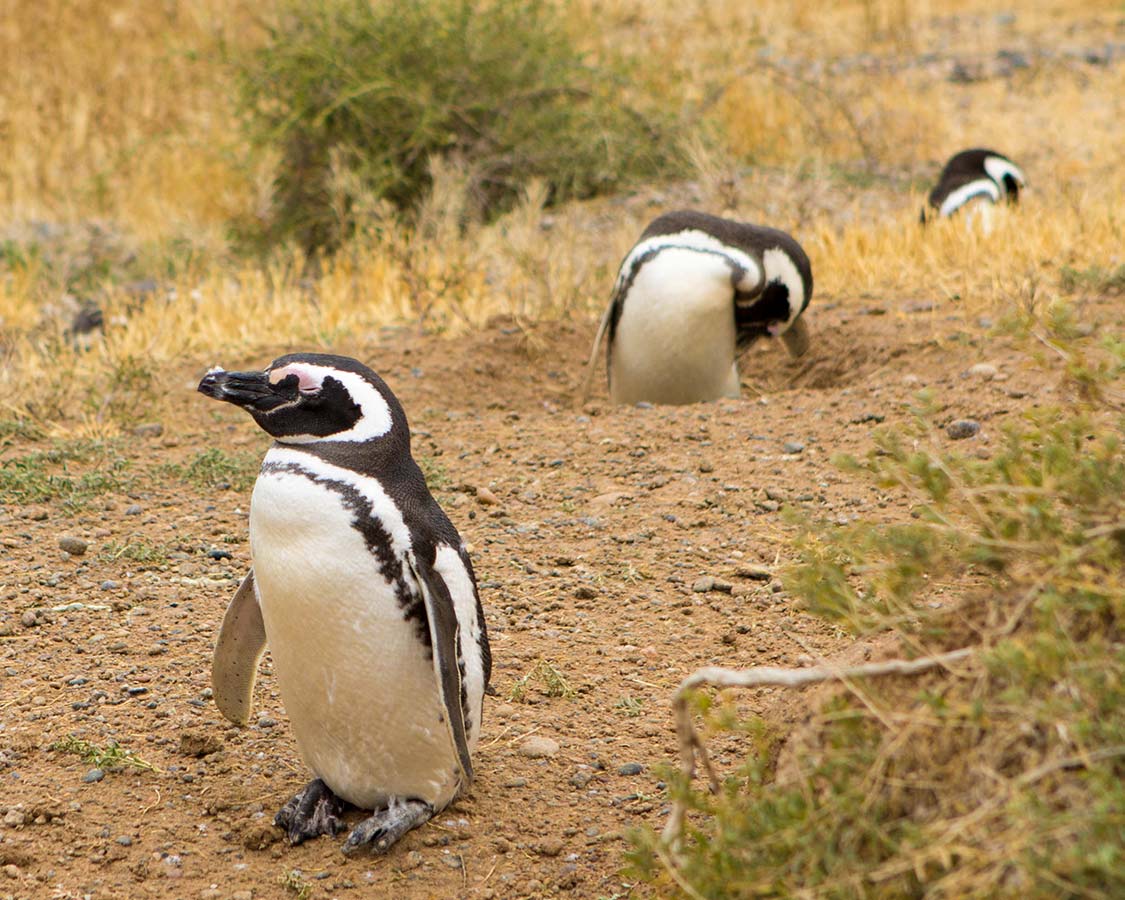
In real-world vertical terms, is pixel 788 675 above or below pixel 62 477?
above

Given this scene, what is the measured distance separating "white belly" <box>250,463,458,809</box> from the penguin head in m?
0.12

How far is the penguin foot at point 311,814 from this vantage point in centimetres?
264

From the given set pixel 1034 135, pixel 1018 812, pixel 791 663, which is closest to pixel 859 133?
pixel 1034 135

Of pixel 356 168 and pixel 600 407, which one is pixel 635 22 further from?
pixel 600 407

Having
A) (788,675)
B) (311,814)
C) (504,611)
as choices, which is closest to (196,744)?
(311,814)

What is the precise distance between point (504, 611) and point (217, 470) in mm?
1460

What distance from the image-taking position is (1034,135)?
994cm

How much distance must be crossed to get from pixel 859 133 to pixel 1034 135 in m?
1.77

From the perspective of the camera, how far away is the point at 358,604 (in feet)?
8.11

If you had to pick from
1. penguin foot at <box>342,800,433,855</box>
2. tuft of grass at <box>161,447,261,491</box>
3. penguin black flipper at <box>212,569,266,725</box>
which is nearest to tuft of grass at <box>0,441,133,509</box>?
tuft of grass at <box>161,447,261,491</box>

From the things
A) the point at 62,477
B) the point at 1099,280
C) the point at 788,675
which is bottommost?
the point at 62,477

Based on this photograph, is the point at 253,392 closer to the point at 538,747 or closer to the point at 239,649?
the point at 239,649

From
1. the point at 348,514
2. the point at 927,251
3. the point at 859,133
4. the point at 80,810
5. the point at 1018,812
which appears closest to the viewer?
the point at 1018,812

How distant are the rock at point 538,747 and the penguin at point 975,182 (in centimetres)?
566
